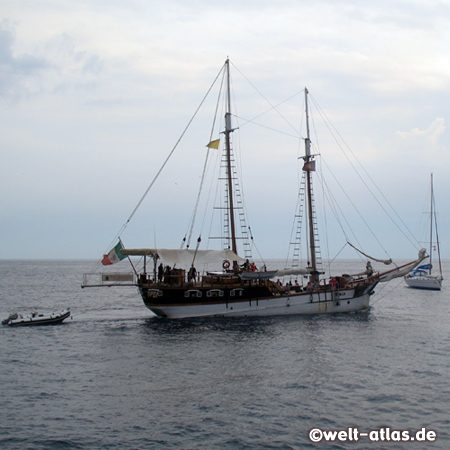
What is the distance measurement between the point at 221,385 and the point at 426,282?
8477 centimetres

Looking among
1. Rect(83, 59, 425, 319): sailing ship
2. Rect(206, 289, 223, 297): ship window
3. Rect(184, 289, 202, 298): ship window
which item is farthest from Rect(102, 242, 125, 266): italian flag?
Rect(206, 289, 223, 297): ship window

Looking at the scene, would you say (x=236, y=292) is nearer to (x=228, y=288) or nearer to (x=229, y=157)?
(x=228, y=288)

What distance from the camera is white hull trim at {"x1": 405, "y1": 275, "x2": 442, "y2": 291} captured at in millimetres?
100312

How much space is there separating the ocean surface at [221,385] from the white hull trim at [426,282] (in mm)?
56531

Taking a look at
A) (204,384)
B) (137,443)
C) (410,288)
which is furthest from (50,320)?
(410,288)

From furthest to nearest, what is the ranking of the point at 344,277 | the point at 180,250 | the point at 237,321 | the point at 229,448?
1. the point at 344,277
2. the point at 180,250
3. the point at 237,321
4. the point at 229,448

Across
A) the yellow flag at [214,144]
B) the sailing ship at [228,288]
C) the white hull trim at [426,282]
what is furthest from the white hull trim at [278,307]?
the white hull trim at [426,282]

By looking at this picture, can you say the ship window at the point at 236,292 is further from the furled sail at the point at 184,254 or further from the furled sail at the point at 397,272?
the furled sail at the point at 397,272

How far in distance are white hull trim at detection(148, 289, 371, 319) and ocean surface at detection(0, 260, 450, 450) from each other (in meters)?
3.06

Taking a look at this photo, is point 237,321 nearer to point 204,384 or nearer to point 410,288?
point 204,384

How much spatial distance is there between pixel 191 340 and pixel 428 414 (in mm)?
20299

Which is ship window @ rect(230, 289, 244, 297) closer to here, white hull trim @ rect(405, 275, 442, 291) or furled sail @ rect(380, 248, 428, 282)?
furled sail @ rect(380, 248, 428, 282)

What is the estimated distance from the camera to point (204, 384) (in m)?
27.9

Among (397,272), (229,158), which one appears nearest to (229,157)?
(229,158)
